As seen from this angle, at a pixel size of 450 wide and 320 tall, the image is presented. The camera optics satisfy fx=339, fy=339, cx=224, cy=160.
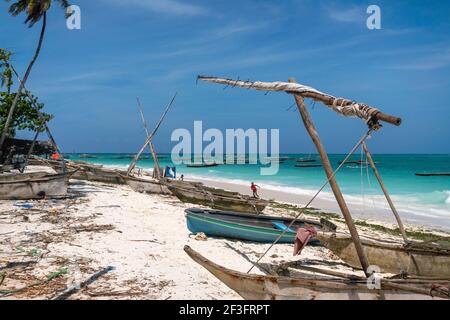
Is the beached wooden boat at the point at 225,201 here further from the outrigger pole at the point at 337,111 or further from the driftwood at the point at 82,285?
the outrigger pole at the point at 337,111

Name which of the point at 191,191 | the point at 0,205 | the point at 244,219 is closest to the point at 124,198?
the point at 191,191

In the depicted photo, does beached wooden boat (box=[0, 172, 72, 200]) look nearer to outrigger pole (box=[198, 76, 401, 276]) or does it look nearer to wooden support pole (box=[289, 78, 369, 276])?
outrigger pole (box=[198, 76, 401, 276])

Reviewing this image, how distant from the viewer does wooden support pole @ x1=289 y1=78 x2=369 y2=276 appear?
622 cm

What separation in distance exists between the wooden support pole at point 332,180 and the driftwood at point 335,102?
0.18 metres

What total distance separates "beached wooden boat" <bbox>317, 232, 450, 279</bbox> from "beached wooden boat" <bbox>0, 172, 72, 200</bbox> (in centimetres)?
1313

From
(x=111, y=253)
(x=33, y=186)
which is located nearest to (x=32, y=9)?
(x=33, y=186)

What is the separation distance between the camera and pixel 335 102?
6.32 m

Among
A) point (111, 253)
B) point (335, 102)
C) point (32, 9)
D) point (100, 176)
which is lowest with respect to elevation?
point (111, 253)

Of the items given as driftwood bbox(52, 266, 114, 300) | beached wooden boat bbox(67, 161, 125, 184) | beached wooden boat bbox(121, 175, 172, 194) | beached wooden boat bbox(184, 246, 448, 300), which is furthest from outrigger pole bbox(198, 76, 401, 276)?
beached wooden boat bbox(67, 161, 125, 184)

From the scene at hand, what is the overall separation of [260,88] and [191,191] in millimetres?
11588

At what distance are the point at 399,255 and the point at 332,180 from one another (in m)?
4.03

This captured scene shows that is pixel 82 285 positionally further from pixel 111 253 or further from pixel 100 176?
pixel 100 176

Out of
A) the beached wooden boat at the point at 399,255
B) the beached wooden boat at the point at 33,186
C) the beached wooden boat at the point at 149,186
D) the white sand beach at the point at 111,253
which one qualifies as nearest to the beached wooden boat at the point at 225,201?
the white sand beach at the point at 111,253
